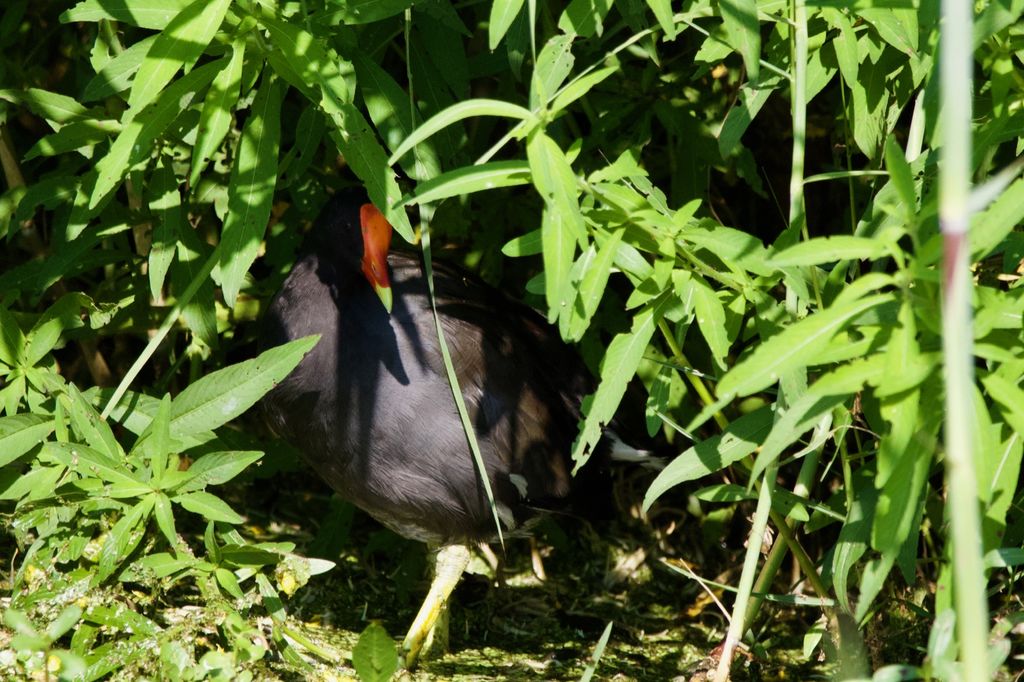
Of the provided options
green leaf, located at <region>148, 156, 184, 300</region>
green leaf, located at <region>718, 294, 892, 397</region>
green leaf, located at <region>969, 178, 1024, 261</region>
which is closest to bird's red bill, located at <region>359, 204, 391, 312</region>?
green leaf, located at <region>148, 156, 184, 300</region>

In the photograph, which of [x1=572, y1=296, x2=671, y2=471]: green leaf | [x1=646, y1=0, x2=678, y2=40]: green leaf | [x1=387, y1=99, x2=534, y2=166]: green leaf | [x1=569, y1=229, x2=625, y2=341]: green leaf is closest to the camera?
[x1=387, y1=99, x2=534, y2=166]: green leaf

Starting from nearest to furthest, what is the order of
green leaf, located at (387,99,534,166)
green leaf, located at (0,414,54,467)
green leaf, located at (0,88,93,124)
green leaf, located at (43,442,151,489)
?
1. green leaf, located at (387,99,534,166)
2. green leaf, located at (43,442,151,489)
3. green leaf, located at (0,414,54,467)
4. green leaf, located at (0,88,93,124)

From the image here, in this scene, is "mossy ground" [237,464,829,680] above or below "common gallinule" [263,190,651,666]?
below

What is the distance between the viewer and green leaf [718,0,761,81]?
2102 millimetres

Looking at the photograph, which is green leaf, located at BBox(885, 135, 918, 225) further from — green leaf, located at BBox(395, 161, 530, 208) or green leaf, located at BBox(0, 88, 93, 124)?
green leaf, located at BBox(0, 88, 93, 124)

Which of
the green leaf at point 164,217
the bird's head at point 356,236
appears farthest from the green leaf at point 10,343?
the bird's head at point 356,236

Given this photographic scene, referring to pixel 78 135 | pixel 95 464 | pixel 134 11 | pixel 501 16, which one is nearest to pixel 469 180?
pixel 501 16

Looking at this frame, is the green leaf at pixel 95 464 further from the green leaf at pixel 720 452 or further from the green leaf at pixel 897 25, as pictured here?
the green leaf at pixel 897 25

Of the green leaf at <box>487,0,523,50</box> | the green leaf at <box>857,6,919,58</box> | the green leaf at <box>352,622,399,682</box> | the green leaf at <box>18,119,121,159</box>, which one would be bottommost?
the green leaf at <box>352,622,399,682</box>

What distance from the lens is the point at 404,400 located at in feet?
10.8

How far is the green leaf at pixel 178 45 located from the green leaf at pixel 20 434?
2.92ft

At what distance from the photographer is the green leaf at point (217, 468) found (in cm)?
256

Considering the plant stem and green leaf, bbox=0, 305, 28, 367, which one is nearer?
the plant stem

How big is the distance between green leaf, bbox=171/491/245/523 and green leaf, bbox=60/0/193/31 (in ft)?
3.28
